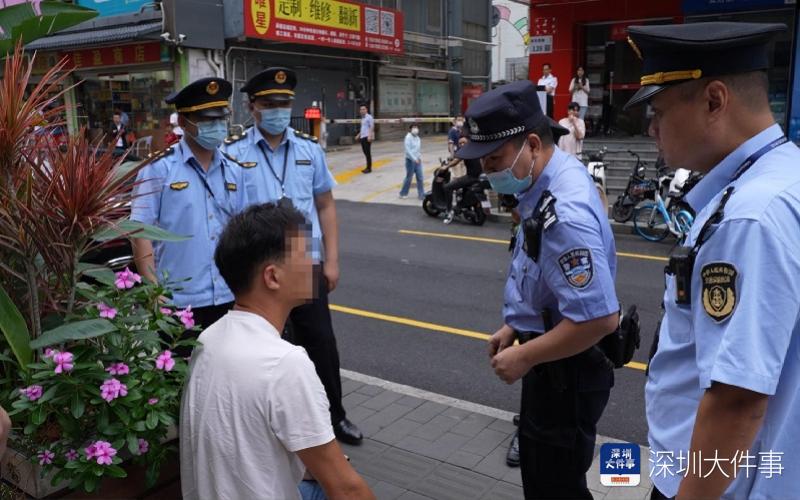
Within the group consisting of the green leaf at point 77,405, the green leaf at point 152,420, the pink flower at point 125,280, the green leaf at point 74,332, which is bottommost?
the green leaf at point 152,420

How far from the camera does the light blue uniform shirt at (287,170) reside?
3.79 meters

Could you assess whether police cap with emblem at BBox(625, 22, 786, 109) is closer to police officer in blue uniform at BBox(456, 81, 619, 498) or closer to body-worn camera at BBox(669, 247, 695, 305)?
body-worn camera at BBox(669, 247, 695, 305)

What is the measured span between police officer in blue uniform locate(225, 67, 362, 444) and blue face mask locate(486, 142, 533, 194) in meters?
1.44

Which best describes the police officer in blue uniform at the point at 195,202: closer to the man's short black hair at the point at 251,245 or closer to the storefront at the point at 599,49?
the man's short black hair at the point at 251,245

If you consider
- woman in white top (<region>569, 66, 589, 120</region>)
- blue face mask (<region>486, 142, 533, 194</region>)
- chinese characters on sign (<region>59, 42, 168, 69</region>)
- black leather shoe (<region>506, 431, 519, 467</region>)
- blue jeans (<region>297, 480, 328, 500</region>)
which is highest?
chinese characters on sign (<region>59, 42, 168, 69</region>)

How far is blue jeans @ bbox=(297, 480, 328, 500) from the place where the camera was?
1956 mm

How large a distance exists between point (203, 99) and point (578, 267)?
7.36 ft

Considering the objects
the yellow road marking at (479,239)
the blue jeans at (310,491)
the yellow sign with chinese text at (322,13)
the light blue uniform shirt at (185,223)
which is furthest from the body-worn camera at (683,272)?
the yellow sign with chinese text at (322,13)

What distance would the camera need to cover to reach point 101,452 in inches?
67.4

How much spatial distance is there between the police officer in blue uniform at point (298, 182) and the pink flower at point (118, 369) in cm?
185

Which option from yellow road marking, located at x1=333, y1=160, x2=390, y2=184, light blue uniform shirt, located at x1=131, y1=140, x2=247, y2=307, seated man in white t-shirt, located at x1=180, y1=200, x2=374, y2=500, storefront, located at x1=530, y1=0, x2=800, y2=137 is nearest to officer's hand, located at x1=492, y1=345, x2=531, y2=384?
seated man in white t-shirt, located at x1=180, y1=200, x2=374, y2=500

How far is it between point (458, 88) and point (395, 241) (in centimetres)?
2073

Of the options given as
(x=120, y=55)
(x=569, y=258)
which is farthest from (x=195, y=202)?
(x=120, y=55)

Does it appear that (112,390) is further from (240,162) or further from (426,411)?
(426,411)
